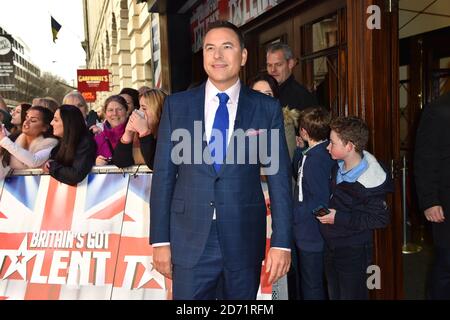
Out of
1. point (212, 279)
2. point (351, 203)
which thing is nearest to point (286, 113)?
point (351, 203)

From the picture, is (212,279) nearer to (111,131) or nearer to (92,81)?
(111,131)

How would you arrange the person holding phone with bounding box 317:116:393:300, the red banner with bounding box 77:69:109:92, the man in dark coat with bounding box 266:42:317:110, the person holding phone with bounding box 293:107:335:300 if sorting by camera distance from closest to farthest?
the person holding phone with bounding box 317:116:393:300 → the person holding phone with bounding box 293:107:335:300 → the man in dark coat with bounding box 266:42:317:110 → the red banner with bounding box 77:69:109:92

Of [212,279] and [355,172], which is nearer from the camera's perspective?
[212,279]

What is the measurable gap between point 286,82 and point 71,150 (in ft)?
5.88

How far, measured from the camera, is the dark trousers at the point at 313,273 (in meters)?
2.96

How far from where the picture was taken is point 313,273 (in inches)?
117

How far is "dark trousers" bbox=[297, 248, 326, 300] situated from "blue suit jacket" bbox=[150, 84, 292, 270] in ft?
2.88

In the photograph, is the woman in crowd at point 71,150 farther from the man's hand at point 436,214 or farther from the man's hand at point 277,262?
the man's hand at point 436,214

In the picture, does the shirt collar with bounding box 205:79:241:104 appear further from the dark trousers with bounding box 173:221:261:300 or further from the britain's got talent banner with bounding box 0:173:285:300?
the britain's got talent banner with bounding box 0:173:285:300

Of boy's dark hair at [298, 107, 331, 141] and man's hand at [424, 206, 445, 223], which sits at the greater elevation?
boy's dark hair at [298, 107, 331, 141]

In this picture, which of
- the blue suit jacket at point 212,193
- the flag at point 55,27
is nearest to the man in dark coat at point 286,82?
the blue suit jacket at point 212,193

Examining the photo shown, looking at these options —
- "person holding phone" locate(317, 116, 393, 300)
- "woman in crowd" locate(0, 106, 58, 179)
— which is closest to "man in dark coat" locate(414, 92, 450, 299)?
"person holding phone" locate(317, 116, 393, 300)

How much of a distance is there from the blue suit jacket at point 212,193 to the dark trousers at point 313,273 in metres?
0.88

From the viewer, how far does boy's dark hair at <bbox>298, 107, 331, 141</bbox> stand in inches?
116
